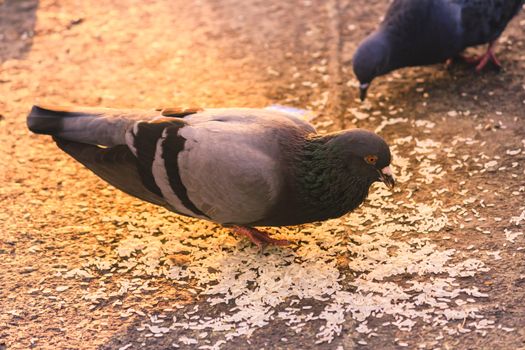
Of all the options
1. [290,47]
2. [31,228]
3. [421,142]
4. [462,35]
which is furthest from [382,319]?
[290,47]

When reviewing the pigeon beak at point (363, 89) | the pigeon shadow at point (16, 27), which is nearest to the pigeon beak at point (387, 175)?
the pigeon beak at point (363, 89)

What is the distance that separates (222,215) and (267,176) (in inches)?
13.7

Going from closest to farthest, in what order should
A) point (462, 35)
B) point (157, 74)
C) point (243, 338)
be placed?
point (243, 338), point (462, 35), point (157, 74)

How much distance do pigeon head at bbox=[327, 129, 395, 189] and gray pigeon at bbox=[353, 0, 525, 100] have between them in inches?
60.9

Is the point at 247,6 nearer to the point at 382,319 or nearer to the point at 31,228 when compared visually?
the point at 31,228

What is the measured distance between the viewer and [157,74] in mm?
5770

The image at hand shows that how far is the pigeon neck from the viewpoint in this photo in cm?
374

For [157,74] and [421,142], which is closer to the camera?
[421,142]

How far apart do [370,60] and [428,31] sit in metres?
0.51

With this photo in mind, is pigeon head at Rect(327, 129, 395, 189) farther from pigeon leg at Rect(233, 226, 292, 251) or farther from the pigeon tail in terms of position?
the pigeon tail

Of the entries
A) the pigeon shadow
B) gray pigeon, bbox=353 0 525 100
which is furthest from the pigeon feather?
the pigeon shadow

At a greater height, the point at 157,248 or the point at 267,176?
the point at 267,176

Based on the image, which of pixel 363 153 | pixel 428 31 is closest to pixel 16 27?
pixel 428 31

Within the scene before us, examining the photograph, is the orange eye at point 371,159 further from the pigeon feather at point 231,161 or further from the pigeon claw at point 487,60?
the pigeon claw at point 487,60
